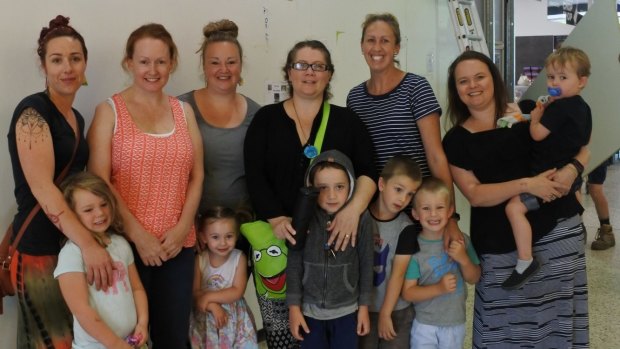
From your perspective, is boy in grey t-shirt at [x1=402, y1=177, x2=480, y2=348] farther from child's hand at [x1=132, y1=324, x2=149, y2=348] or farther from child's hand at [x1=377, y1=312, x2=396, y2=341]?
child's hand at [x1=132, y1=324, x2=149, y2=348]

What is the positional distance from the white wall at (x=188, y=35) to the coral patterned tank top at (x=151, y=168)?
0.44 m

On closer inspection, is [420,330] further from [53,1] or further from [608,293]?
[608,293]

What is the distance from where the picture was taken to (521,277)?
2.01 metres

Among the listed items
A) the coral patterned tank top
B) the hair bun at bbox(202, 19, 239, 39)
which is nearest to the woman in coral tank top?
the coral patterned tank top

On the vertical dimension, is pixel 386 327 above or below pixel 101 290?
below

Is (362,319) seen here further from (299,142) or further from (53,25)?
(53,25)

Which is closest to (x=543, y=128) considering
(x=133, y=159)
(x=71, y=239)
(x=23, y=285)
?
(x=133, y=159)

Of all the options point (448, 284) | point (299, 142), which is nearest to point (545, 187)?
point (448, 284)

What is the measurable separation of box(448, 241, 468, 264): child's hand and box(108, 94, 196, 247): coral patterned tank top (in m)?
1.02

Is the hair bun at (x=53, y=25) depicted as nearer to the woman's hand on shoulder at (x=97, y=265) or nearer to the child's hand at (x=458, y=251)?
the woman's hand on shoulder at (x=97, y=265)

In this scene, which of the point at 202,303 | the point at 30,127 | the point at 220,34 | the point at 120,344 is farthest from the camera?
the point at 220,34

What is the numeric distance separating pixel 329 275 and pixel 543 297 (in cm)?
83

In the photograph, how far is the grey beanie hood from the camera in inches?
76.7

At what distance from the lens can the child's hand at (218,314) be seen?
2176 mm
